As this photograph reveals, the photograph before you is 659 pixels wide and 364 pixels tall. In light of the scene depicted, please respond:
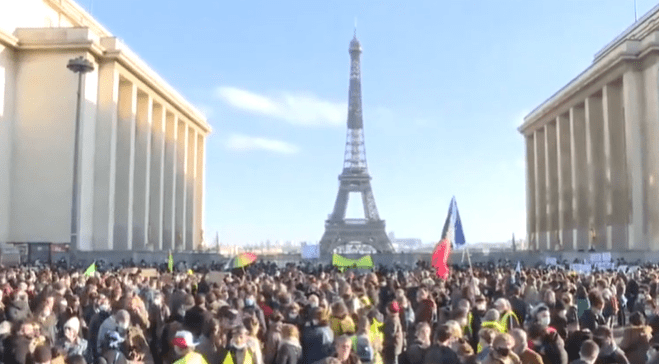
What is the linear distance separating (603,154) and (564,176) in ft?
30.6

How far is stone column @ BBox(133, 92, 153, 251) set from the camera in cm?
5741

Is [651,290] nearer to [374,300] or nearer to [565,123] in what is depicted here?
[374,300]

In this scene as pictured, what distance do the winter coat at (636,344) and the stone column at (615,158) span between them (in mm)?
48877

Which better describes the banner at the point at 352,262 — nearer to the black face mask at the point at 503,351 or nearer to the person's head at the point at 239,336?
the person's head at the point at 239,336

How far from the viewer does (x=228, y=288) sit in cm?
1559

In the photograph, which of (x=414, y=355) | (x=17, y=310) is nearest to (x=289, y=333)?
(x=414, y=355)

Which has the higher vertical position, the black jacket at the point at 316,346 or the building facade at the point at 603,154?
the building facade at the point at 603,154

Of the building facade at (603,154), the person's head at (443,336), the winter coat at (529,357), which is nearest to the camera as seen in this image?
the winter coat at (529,357)

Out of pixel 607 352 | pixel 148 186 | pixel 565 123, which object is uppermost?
pixel 565 123

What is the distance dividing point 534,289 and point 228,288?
20.3ft

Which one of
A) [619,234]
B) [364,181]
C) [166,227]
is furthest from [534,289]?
[364,181]

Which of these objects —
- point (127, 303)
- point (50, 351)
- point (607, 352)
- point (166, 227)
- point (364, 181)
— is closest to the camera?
point (50, 351)

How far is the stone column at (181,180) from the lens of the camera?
70.8m

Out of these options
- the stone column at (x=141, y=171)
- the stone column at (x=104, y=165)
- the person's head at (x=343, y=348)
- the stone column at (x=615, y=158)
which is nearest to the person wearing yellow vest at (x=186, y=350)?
the person's head at (x=343, y=348)
